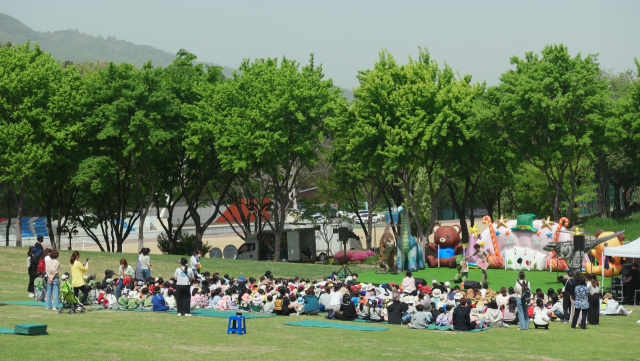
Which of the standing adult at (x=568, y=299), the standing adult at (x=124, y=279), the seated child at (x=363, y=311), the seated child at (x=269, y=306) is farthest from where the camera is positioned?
the standing adult at (x=124, y=279)

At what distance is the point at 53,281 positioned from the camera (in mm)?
16797

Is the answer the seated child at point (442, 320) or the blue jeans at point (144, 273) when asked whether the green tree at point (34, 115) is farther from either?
the seated child at point (442, 320)

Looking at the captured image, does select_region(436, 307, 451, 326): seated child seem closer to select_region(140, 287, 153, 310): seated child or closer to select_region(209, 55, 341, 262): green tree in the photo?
select_region(140, 287, 153, 310): seated child

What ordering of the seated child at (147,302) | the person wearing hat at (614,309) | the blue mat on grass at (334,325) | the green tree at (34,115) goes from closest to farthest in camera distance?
1. the blue mat on grass at (334,325)
2. the seated child at (147,302)
3. the person wearing hat at (614,309)
4. the green tree at (34,115)

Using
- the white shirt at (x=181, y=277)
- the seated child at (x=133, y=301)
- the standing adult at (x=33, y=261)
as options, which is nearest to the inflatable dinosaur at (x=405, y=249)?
the seated child at (x=133, y=301)

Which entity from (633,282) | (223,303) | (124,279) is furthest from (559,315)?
(124,279)

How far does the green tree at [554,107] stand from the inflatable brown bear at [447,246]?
229 inches

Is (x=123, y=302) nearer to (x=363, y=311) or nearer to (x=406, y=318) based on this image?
(x=363, y=311)

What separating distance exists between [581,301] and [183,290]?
11.3 m

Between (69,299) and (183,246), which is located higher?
(183,246)

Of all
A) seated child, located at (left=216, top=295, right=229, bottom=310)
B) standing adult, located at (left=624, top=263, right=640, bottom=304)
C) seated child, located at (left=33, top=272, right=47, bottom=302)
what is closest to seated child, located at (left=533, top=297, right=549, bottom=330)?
standing adult, located at (left=624, top=263, right=640, bottom=304)

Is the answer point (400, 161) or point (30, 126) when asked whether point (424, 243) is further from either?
point (30, 126)

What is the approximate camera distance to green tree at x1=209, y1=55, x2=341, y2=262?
36.0 metres

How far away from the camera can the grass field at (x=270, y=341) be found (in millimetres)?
11453
